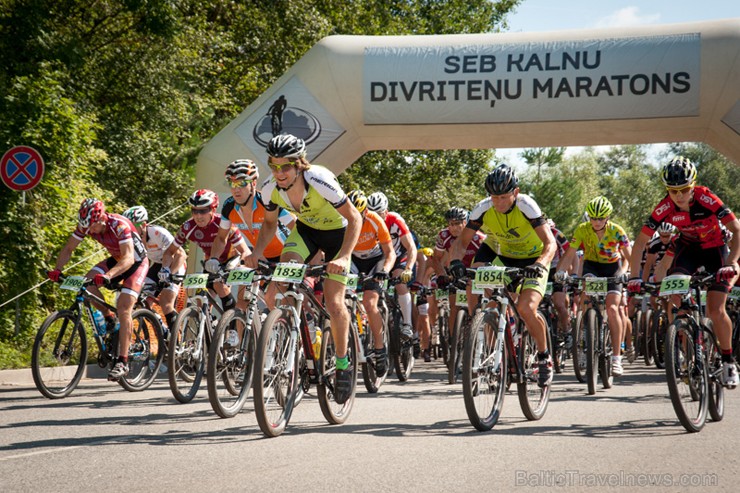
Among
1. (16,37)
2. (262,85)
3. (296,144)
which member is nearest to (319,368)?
(296,144)

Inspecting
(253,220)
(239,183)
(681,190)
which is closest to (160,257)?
(253,220)

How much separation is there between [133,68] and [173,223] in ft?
18.7

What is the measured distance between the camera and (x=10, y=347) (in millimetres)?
13438

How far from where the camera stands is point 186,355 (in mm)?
9172

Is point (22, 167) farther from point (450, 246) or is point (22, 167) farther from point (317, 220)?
point (317, 220)

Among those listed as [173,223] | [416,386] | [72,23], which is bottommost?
[416,386]

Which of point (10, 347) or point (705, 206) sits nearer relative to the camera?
point (705, 206)

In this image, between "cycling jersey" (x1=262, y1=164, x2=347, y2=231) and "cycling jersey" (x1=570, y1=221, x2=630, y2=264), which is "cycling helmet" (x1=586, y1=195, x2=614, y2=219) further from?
"cycling jersey" (x1=262, y1=164, x2=347, y2=231)

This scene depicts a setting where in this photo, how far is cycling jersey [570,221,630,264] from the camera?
38.9ft

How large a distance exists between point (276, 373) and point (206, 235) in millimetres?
4360

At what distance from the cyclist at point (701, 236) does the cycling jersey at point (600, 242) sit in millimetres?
2602

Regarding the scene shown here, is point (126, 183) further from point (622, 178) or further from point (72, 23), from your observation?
point (622, 178)

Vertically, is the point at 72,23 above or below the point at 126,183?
above

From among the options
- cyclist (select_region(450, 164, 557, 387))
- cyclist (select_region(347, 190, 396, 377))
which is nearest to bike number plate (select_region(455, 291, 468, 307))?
cyclist (select_region(347, 190, 396, 377))
